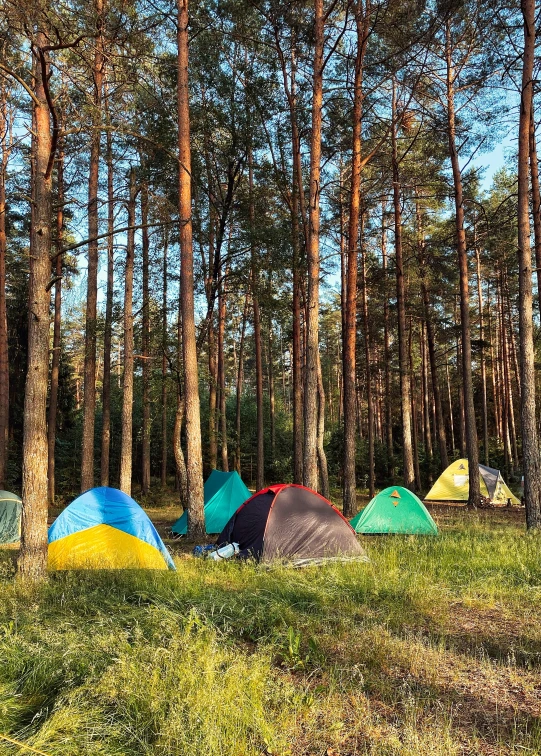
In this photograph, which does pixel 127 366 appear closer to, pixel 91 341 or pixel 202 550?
pixel 91 341

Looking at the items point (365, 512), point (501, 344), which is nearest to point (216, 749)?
point (365, 512)

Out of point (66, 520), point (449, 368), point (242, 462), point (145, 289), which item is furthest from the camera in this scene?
point (449, 368)

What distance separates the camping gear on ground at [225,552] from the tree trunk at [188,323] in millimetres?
1946

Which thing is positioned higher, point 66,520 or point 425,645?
point 66,520

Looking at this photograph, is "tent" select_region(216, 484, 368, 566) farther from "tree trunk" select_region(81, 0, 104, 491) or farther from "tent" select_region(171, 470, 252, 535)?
"tree trunk" select_region(81, 0, 104, 491)

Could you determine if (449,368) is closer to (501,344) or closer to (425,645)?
(501,344)

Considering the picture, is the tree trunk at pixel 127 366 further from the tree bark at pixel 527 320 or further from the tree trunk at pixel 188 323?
the tree bark at pixel 527 320

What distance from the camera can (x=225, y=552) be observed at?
7.68m

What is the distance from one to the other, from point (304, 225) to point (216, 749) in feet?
43.6

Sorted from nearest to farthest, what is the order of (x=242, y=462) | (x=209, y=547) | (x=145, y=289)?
(x=209, y=547) < (x=145, y=289) < (x=242, y=462)

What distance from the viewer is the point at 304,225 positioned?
561 inches

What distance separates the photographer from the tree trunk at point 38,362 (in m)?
6.16

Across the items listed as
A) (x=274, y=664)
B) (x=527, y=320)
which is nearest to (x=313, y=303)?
(x=527, y=320)

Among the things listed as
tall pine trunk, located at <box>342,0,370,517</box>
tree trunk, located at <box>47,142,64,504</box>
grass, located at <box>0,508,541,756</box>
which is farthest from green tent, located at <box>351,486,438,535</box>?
tree trunk, located at <box>47,142,64,504</box>
